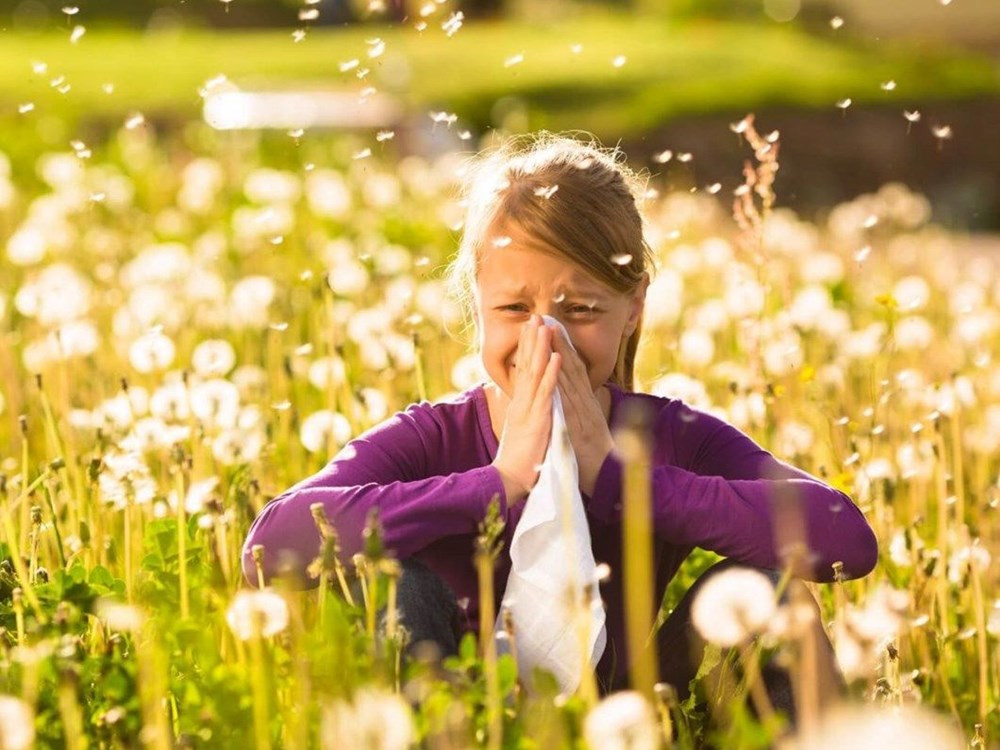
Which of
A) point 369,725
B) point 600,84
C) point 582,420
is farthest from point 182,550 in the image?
point 600,84

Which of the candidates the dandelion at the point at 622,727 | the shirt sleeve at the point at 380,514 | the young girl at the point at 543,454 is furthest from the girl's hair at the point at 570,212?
the dandelion at the point at 622,727

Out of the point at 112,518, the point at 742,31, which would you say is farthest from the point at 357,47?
the point at 112,518

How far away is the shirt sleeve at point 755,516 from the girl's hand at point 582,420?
2 cm

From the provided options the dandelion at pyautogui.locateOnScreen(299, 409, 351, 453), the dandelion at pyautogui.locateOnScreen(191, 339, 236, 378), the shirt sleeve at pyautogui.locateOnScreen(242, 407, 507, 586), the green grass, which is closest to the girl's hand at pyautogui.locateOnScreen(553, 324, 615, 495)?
the shirt sleeve at pyautogui.locateOnScreen(242, 407, 507, 586)

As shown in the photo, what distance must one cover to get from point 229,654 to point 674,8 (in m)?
20.9

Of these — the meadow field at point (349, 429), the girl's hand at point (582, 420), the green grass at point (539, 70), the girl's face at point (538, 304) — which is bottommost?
the green grass at point (539, 70)

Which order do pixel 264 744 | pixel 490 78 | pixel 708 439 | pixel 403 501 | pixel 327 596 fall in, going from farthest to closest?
1. pixel 490 78
2. pixel 708 439
3. pixel 403 501
4. pixel 327 596
5. pixel 264 744

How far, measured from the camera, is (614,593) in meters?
2.20

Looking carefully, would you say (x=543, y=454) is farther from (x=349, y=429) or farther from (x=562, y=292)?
(x=349, y=429)

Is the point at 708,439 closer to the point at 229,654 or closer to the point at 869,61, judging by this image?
the point at 229,654

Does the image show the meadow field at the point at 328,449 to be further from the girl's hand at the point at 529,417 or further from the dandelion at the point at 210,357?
the girl's hand at the point at 529,417

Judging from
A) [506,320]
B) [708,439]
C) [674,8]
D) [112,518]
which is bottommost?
[674,8]

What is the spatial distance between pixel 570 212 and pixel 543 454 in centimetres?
35

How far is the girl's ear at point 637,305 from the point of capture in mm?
2344
